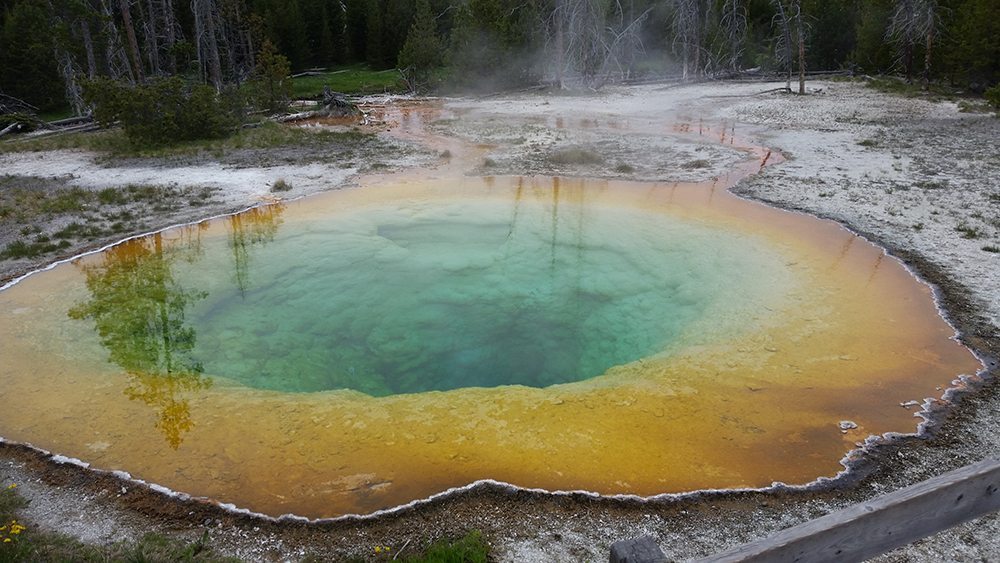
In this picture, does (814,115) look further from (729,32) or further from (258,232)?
(258,232)

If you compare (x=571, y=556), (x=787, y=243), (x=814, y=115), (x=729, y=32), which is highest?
(x=729, y=32)

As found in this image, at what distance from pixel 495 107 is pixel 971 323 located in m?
16.7

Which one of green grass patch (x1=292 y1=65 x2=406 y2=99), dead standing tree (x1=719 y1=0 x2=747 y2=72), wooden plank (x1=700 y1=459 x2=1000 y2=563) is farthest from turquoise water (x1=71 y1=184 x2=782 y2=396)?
dead standing tree (x1=719 y1=0 x2=747 y2=72)

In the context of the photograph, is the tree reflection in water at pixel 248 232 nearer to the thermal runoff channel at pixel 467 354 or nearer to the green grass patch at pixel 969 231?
the thermal runoff channel at pixel 467 354

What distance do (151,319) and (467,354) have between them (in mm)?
3133

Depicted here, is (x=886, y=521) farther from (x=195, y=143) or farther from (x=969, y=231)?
(x=195, y=143)

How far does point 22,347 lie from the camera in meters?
A: 5.77

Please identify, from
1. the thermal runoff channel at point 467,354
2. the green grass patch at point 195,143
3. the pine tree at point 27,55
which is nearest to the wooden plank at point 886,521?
the thermal runoff channel at point 467,354

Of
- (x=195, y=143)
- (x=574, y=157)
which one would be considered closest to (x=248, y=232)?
(x=574, y=157)

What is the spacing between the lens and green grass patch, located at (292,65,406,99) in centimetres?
2547

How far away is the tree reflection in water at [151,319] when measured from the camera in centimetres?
507

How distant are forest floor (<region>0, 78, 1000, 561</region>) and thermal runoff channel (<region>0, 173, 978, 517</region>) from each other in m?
0.25

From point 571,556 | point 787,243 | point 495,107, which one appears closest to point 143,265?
A: point 571,556

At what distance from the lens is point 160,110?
1476 centimetres
